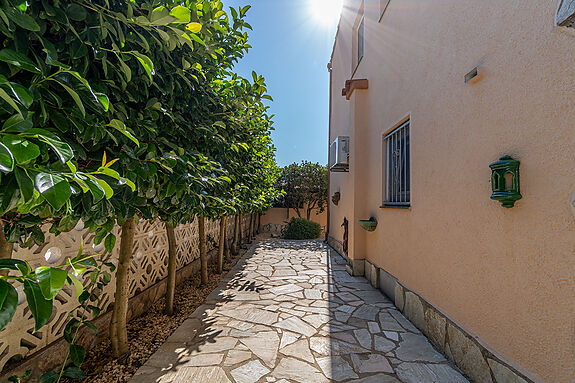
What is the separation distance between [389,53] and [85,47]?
4.26 meters

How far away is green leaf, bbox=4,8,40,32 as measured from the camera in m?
0.75

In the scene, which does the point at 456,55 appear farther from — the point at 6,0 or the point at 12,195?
the point at 12,195

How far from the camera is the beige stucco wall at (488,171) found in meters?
1.47

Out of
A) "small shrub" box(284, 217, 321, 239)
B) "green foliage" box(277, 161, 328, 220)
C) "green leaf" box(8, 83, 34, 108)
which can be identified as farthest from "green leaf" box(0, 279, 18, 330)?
"green foliage" box(277, 161, 328, 220)

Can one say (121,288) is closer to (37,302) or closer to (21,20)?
(37,302)

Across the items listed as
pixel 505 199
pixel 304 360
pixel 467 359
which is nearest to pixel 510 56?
pixel 505 199

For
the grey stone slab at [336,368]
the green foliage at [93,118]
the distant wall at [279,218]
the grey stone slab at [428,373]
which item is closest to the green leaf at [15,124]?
the green foliage at [93,118]

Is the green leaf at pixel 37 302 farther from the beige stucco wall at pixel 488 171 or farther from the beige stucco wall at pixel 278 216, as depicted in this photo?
the beige stucco wall at pixel 278 216

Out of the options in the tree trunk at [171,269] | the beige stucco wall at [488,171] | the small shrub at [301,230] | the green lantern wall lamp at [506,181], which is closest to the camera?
the beige stucco wall at [488,171]

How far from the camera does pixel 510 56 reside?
1817 millimetres

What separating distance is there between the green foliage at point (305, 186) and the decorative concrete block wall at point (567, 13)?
436 inches

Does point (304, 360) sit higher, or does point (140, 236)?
point (140, 236)

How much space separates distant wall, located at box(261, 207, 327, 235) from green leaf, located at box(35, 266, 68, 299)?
1262cm

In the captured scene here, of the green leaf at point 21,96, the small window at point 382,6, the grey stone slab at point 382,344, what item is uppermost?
the small window at point 382,6
